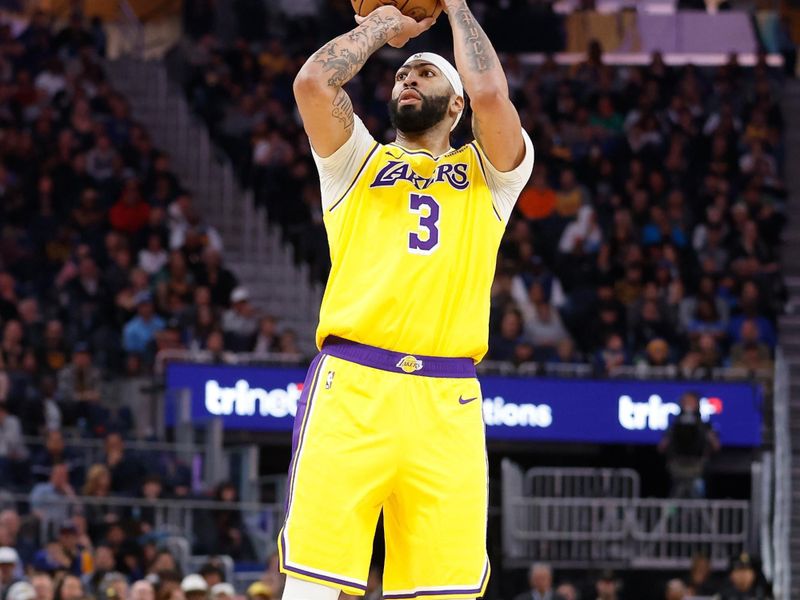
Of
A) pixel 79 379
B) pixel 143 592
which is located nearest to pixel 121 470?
pixel 79 379

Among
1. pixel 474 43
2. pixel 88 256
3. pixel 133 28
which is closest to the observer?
pixel 474 43

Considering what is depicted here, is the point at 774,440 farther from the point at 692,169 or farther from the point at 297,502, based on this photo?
the point at 297,502

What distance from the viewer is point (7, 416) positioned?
17.5 metres

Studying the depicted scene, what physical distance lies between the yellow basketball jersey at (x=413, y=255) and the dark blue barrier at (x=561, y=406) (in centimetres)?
1224

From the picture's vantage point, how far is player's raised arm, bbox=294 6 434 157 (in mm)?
6805

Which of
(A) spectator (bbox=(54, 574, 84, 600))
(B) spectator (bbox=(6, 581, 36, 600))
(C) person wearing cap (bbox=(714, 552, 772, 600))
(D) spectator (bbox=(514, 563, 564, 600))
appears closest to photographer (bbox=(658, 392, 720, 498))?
(C) person wearing cap (bbox=(714, 552, 772, 600))

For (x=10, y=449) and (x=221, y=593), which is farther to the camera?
(x=10, y=449)

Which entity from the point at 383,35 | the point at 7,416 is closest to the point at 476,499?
the point at 383,35

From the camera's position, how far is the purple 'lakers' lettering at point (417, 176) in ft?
22.9

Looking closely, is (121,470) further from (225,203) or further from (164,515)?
(225,203)

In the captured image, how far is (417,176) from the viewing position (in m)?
7.00

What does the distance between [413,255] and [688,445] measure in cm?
1224

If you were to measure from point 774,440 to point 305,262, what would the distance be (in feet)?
20.4

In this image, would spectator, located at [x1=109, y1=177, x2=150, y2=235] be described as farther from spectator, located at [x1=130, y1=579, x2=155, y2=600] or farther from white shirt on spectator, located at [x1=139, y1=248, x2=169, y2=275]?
spectator, located at [x1=130, y1=579, x2=155, y2=600]
